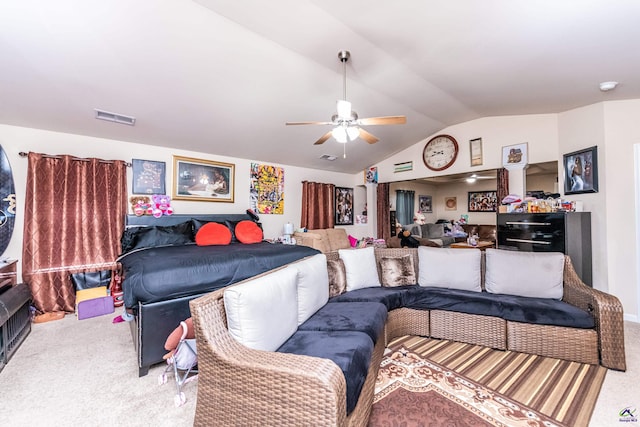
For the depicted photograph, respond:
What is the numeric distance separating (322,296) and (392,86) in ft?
9.23

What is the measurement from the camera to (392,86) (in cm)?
350

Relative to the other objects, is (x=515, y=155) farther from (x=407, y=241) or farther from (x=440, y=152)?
(x=407, y=241)

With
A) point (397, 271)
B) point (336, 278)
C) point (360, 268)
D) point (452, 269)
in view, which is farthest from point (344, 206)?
point (336, 278)

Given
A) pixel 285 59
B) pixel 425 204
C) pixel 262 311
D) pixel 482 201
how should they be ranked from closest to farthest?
pixel 262 311 → pixel 285 59 → pixel 482 201 → pixel 425 204

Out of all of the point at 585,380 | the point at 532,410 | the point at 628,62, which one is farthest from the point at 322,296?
A: the point at 628,62

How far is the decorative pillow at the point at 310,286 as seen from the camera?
6.58 feet

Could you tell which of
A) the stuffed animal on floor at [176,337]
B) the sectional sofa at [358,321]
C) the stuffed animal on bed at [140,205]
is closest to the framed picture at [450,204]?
the sectional sofa at [358,321]

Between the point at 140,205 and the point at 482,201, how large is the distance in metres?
8.24

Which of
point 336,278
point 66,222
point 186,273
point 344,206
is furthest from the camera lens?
point 344,206

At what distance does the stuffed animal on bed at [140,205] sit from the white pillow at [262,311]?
3259mm

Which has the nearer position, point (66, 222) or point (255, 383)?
point (255, 383)

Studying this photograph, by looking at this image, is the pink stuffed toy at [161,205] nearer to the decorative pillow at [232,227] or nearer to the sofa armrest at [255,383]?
the decorative pillow at [232,227]

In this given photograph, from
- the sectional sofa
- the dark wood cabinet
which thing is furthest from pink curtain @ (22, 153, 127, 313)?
the dark wood cabinet

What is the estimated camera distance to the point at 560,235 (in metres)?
3.35
